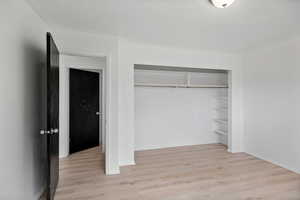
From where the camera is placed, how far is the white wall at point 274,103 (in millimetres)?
3014

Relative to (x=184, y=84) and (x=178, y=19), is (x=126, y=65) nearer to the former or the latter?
(x=178, y=19)

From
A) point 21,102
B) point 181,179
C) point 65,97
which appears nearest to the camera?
point 21,102

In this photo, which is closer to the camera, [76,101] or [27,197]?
[27,197]

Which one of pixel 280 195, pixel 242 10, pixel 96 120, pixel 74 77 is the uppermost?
pixel 242 10

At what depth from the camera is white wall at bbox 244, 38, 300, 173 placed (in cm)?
301

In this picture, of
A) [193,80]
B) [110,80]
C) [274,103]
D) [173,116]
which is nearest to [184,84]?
[193,80]

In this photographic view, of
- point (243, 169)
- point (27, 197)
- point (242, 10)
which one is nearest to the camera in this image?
point (27, 197)

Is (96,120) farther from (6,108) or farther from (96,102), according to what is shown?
(6,108)

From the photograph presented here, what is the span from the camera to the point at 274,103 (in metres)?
3.35

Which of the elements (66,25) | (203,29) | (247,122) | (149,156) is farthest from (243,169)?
(66,25)

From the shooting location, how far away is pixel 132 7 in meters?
2.00

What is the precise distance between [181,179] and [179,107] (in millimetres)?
2140

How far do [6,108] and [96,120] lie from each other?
3.04m

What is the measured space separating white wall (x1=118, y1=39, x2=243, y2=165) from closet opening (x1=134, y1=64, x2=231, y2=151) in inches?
7.0
